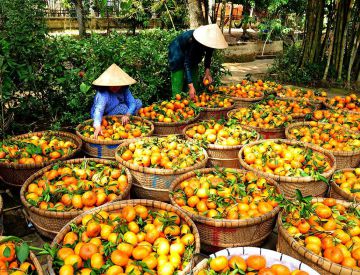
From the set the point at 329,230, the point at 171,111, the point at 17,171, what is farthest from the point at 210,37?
the point at 329,230

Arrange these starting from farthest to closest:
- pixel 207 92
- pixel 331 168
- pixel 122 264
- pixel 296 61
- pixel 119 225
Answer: pixel 296 61
pixel 207 92
pixel 331 168
pixel 119 225
pixel 122 264

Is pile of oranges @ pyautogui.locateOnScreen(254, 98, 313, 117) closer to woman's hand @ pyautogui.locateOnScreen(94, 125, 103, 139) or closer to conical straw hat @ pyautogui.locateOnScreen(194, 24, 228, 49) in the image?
conical straw hat @ pyautogui.locateOnScreen(194, 24, 228, 49)

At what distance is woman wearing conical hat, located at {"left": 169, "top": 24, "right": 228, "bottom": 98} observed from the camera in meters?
5.03

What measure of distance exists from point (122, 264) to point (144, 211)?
571 millimetres


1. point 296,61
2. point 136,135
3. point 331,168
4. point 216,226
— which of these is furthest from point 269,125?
point 296,61

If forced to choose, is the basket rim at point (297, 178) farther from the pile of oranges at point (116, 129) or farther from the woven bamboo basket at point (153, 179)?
the pile of oranges at point (116, 129)

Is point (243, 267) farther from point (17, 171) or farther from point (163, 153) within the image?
point (17, 171)

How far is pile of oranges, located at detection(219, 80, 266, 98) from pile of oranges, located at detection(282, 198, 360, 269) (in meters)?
3.39

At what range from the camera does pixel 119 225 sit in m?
2.43

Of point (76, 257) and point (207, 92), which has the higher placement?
point (207, 92)

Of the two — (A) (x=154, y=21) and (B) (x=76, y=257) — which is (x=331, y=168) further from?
(A) (x=154, y=21)

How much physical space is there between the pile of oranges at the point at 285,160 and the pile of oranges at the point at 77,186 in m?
1.42

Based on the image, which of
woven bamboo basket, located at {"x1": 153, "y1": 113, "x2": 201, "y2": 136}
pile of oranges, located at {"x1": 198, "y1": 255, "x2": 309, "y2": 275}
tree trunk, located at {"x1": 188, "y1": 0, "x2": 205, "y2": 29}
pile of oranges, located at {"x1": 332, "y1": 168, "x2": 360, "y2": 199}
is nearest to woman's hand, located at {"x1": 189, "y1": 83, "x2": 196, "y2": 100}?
woven bamboo basket, located at {"x1": 153, "y1": 113, "x2": 201, "y2": 136}

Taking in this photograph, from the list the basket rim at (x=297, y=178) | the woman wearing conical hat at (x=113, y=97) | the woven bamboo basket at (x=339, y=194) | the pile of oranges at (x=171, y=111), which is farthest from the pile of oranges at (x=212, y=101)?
the woven bamboo basket at (x=339, y=194)
